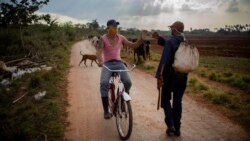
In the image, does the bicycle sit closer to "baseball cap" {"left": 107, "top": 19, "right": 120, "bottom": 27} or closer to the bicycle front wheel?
the bicycle front wheel

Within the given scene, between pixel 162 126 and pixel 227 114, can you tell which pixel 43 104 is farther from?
pixel 227 114

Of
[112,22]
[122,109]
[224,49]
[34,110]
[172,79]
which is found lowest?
[224,49]

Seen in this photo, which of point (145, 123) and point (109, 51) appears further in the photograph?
point (145, 123)

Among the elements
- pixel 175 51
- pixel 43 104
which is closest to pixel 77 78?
pixel 43 104

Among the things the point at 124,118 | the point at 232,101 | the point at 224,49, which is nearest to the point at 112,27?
the point at 124,118

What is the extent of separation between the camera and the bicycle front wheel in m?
5.53

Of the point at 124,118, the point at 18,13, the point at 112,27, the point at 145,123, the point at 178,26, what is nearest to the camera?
the point at 178,26

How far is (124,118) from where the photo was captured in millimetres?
5879

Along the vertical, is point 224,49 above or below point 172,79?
below

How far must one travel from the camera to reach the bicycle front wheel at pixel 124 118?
5.53 m

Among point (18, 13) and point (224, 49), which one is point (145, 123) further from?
point (224, 49)

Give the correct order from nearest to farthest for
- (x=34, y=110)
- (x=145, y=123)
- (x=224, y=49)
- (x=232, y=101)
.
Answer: (x=145, y=123) → (x=34, y=110) → (x=232, y=101) → (x=224, y=49)

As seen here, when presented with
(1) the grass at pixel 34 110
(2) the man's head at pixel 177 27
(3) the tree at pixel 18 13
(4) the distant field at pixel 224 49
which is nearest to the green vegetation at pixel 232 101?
(4) the distant field at pixel 224 49

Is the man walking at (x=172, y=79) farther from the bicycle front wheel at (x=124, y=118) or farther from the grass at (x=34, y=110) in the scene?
the grass at (x=34, y=110)
